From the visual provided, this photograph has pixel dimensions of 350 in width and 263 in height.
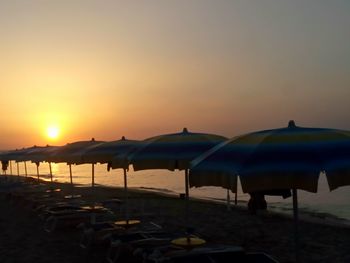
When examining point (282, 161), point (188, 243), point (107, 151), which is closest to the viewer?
point (282, 161)

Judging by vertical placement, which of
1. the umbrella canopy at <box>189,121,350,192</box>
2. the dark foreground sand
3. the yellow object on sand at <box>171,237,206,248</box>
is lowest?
the dark foreground sand

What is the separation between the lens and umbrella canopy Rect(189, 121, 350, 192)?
14.5 feet

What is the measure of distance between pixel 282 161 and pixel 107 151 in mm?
8127

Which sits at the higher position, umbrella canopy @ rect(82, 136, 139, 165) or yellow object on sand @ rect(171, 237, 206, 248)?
umbrella canopy @ rect(82, 136, 139, 165)

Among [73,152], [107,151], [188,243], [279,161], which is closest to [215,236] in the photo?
[107,151]

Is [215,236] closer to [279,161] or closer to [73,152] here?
[73,152]

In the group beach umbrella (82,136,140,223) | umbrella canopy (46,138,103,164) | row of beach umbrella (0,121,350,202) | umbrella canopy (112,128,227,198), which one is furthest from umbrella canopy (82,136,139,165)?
row of beach umbrella (0,121,350,202)

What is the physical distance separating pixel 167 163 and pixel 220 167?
2.87m

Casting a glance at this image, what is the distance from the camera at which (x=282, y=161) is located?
452cm

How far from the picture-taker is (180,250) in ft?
24.7

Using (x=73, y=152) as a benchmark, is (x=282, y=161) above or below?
below

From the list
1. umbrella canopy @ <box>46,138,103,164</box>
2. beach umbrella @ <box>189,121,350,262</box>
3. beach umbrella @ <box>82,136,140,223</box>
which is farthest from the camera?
umbrella canopy @ <box>46,138,103,164</box>

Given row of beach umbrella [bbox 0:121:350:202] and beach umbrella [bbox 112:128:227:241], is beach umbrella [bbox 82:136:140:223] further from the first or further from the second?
row of beach umbrella [bbox 0:121:350:202]

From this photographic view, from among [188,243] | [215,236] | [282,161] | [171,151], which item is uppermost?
[171,151]
